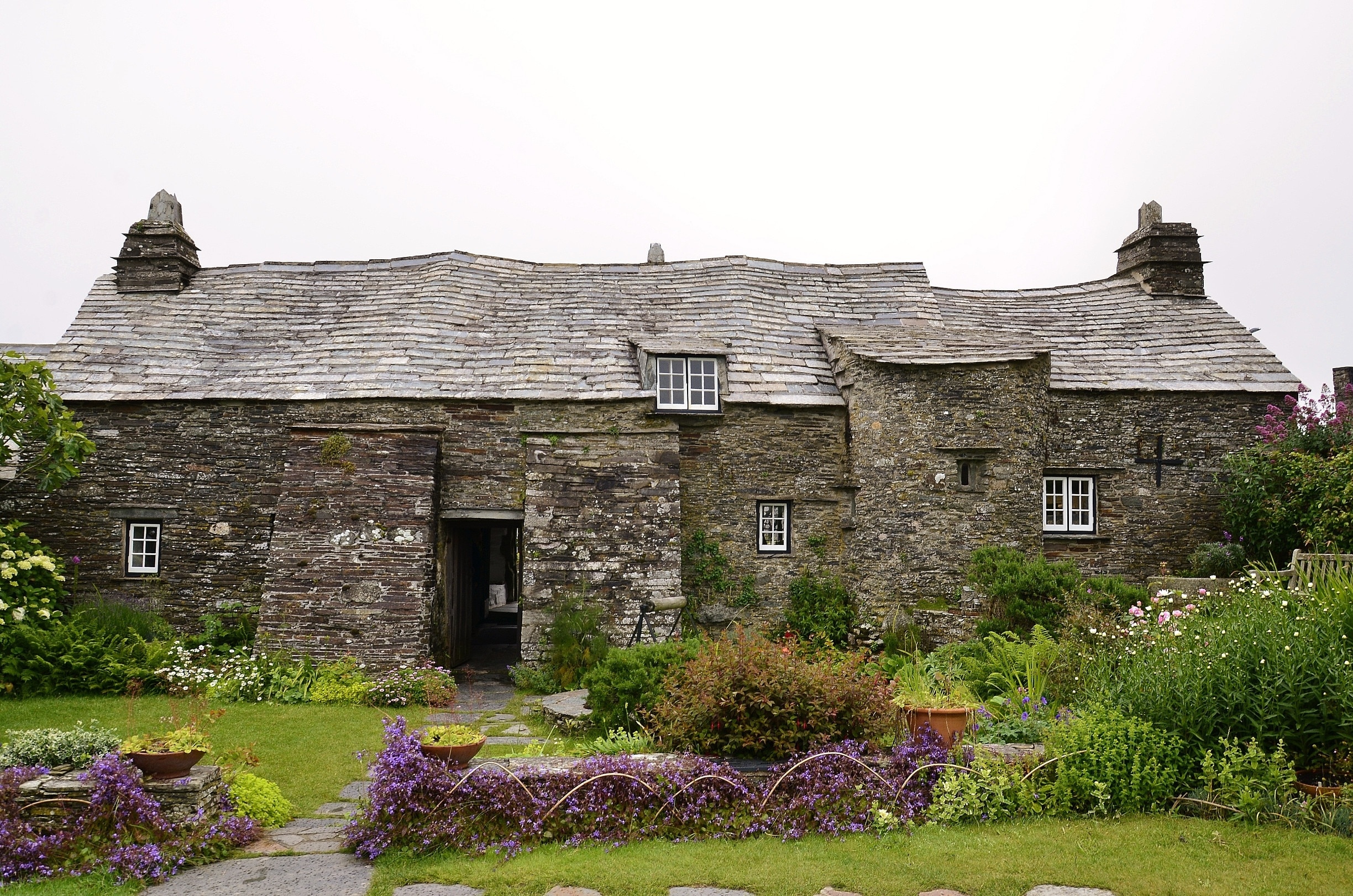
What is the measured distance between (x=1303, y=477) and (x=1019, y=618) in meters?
5.80

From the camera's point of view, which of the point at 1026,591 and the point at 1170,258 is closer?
the point at 1026,591

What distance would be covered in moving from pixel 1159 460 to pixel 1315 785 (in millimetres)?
10231

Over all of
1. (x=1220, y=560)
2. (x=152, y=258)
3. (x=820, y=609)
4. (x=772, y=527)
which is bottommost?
(x=820, y=609)

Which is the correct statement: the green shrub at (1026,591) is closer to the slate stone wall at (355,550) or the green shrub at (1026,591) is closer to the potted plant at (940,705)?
the potted plant at (940,705)

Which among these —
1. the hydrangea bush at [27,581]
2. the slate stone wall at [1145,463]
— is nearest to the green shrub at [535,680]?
the hydrangea bush at [27,581]

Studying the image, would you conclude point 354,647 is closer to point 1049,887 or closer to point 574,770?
point 574,770

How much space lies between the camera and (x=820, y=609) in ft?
45.9

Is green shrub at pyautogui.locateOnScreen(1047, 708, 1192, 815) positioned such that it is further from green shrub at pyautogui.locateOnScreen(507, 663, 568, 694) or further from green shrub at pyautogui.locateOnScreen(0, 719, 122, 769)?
green shrub at pyautogui.locateOnScreen(0, 719, 122, 769)

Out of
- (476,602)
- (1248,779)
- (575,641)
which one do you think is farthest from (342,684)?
(1248,779)

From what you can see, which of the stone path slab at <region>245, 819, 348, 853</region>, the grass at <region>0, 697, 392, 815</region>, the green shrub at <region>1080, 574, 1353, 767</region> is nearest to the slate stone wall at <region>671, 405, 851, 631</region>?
the grass at <region>0, 697, 392, 815</region>

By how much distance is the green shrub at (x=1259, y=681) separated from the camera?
625 centimetres

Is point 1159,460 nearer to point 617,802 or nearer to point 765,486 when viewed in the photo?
point 765,486

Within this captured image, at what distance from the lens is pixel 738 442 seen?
14555mm

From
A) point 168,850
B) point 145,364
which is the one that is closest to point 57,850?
point 168,850
